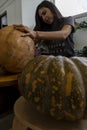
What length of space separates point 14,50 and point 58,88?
0.25 metres

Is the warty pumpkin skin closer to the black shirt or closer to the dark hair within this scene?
the black shirt

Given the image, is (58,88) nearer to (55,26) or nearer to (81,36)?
(55,26)

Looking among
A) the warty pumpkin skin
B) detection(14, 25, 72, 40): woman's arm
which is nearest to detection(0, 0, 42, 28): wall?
detection(14, 25, 72, 40): woman's arm

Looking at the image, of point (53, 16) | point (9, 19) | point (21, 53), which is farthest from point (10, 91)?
point (9, 19)

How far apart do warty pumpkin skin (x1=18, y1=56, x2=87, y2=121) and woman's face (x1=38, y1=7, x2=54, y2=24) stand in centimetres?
74

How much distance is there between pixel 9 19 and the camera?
3.59 metres

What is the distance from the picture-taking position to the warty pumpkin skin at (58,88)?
0.43 metres

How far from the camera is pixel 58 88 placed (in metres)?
0.43

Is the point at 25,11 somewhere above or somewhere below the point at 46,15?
above

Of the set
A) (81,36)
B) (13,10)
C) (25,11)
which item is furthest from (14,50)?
(13,10)

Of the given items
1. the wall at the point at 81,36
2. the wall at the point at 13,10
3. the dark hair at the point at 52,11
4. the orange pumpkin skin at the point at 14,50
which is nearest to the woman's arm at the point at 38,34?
the orange pumpkin skin at the point at 14,50

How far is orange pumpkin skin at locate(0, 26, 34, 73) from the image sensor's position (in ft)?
2.05

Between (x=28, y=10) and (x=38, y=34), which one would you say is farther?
(x=28, y=10)

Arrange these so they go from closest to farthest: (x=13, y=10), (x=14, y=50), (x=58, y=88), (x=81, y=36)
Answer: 1. (x=58, y=88)
2. (x=14, y=50)
3. (x=81, y=36)
4. (x=13, y=10)
